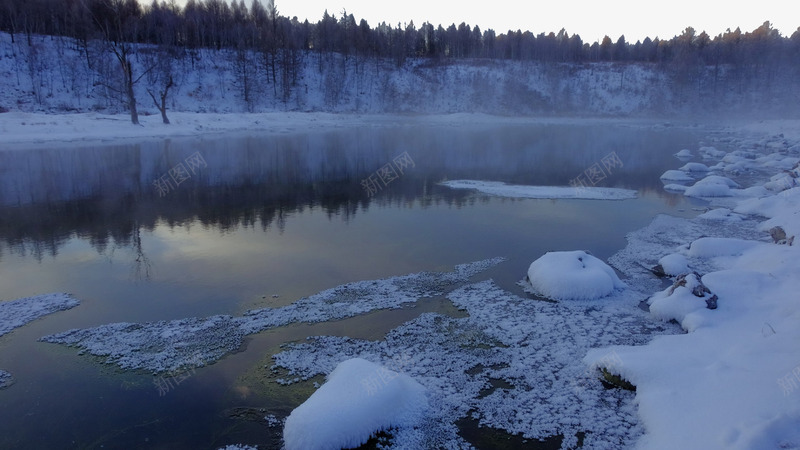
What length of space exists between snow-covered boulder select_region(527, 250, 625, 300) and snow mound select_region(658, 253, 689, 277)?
68.6 inches

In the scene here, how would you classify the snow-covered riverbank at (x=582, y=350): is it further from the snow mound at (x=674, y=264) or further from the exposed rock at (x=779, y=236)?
the exposed rock at (x=779, y=236)

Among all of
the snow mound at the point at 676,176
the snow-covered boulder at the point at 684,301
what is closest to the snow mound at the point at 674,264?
the snow-covered boulder at the point at 684,301

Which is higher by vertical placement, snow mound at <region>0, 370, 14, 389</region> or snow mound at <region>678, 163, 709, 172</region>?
snow mound at <region>678, 163, 709, 172</region>

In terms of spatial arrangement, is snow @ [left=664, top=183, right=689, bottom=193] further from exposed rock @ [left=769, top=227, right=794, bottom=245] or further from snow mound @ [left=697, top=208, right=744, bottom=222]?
exposed rock @ [left=769, top=227, right=794, bottom=245]

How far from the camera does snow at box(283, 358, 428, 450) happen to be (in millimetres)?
5703

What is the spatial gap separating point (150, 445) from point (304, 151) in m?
30.5

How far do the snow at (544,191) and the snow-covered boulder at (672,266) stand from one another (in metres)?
9.27

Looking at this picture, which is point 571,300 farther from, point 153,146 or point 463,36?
point 463,36

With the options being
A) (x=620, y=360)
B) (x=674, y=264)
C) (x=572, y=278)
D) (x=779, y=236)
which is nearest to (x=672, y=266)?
(x=674, y=264)

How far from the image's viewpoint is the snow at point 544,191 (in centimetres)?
2150

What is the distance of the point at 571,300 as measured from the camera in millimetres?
10109

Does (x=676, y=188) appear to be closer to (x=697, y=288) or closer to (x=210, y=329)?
(x=697, y=288)

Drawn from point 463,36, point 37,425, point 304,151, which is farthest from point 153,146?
point 463,36

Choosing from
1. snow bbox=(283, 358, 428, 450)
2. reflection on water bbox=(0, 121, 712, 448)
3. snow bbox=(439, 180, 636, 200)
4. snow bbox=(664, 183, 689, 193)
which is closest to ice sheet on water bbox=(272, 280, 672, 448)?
snow bbox=(283, 358, 428, 450)
